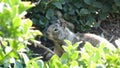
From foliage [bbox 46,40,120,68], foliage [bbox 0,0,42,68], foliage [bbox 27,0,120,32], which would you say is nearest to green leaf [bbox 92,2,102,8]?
foliage [bbox 27,0,120,32]

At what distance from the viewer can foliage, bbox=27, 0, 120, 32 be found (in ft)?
17.4

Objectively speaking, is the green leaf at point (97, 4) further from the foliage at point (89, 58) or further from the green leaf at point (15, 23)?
the green leaf at point (15, 23)

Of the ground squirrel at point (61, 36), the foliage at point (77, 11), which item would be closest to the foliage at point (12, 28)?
the ground squirrel at point (61, 36)

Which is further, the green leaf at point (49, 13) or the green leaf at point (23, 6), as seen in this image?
the green leaf at point (49, 13)

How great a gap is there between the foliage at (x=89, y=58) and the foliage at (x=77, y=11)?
2.82 metres

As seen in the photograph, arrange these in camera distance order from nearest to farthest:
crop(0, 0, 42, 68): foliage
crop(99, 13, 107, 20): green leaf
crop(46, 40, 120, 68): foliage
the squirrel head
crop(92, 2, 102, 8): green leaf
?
crop(0, 0, 42, 68): foliage < crop(46, 40, 120, 68): foliage < the squirrel head < crop(92, 2, 102, 8): green leaf < crop(99, 13, 107, 20): green leaf

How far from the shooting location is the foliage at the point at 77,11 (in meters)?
5.30

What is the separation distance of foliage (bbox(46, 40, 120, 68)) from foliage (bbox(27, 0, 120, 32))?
2815mm

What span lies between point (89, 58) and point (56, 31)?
2.74 meters

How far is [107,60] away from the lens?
2.43m

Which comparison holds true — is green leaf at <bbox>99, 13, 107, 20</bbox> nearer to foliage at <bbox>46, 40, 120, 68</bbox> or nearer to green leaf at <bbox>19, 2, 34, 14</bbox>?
foliage at <bbox>46, 40, 120, 68</bbox>

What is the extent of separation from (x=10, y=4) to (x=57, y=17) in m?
3.39

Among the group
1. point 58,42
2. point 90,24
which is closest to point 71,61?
point 58,42

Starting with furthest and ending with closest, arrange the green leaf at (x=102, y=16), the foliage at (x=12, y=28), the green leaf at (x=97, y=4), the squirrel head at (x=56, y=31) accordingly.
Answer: the green leaf at (x=102, y=16) < the green leaf at (x=97, y=4) < the squirrel head at (x=56, y=31) < the foliage at (x=12, y=28)
